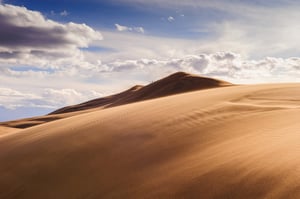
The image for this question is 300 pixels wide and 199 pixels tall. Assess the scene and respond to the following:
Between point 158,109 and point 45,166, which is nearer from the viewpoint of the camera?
point 45,166

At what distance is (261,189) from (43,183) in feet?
10.7

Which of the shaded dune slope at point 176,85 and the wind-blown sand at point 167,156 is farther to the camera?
the shaded dune slope at point 176,85

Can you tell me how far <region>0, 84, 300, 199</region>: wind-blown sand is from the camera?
3631 millimetres

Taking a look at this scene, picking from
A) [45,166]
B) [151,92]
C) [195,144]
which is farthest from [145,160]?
[151,92]

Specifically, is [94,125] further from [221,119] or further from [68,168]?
[221,119]

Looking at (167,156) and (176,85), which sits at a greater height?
(176,85)

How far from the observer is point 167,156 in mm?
5172

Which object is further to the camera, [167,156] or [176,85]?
[176,85]

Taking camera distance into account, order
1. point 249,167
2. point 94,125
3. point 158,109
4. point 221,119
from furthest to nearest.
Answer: point 158,109
point 94,125
point 221,119
point 249,167

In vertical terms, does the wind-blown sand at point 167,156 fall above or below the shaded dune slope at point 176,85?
below

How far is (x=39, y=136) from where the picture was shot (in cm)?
789

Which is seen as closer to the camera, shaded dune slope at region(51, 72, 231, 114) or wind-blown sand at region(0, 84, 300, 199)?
wind-blown sand at region(0, 84, 300, 199)

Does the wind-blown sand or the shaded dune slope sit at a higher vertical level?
the shaded dune slope

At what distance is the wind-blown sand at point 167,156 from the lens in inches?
143
